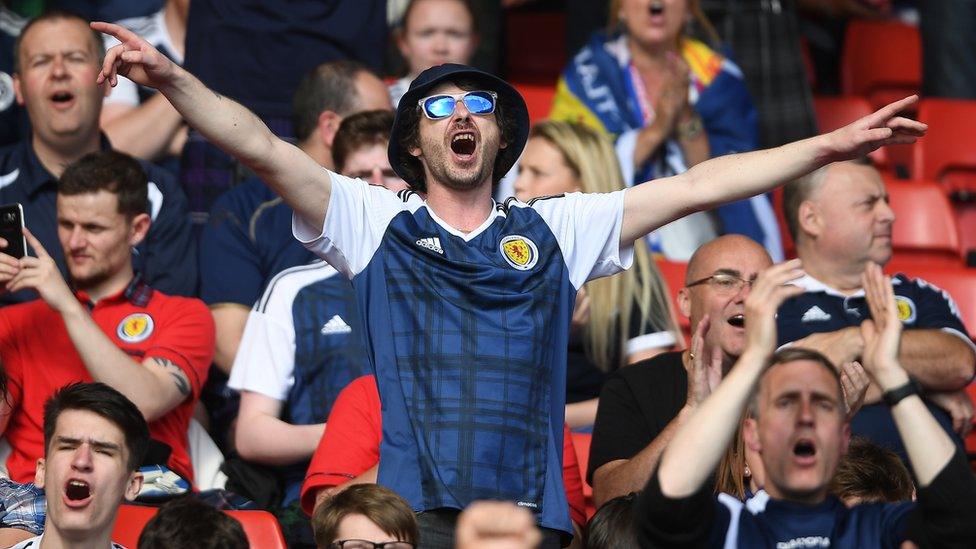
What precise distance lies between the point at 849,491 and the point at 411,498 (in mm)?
1133

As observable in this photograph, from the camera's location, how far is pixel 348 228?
3.84 metres

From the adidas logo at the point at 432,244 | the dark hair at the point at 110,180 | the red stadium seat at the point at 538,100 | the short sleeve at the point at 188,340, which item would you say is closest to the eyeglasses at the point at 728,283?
Result: the adidas logo at the point at 432,244

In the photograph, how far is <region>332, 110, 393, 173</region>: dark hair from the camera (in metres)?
5.35

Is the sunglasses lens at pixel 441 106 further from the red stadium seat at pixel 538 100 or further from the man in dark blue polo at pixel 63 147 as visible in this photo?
the red stadium seat at pixel 538 100

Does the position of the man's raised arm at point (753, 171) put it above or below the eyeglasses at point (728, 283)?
above

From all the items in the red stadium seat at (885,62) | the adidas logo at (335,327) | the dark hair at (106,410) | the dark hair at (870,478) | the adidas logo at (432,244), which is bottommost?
the dark hair at (870,478)

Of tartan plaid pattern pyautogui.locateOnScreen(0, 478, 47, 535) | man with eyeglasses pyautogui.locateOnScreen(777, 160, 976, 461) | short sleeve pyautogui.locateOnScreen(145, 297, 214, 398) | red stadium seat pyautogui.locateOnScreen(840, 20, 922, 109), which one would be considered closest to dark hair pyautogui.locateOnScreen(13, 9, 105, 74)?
short sleeve pyautogui.locateOnScreen(145, 297, 214, 398)

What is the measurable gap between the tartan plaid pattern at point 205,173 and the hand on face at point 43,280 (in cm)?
171

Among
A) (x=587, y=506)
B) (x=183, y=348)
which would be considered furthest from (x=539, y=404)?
(x=183, y=348)

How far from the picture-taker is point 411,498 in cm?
362

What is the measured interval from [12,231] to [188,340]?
65 cm

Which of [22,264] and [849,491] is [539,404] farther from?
[22,264]

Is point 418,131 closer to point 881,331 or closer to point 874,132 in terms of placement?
point 874,132

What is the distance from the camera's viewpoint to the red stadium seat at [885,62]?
8.30 m
